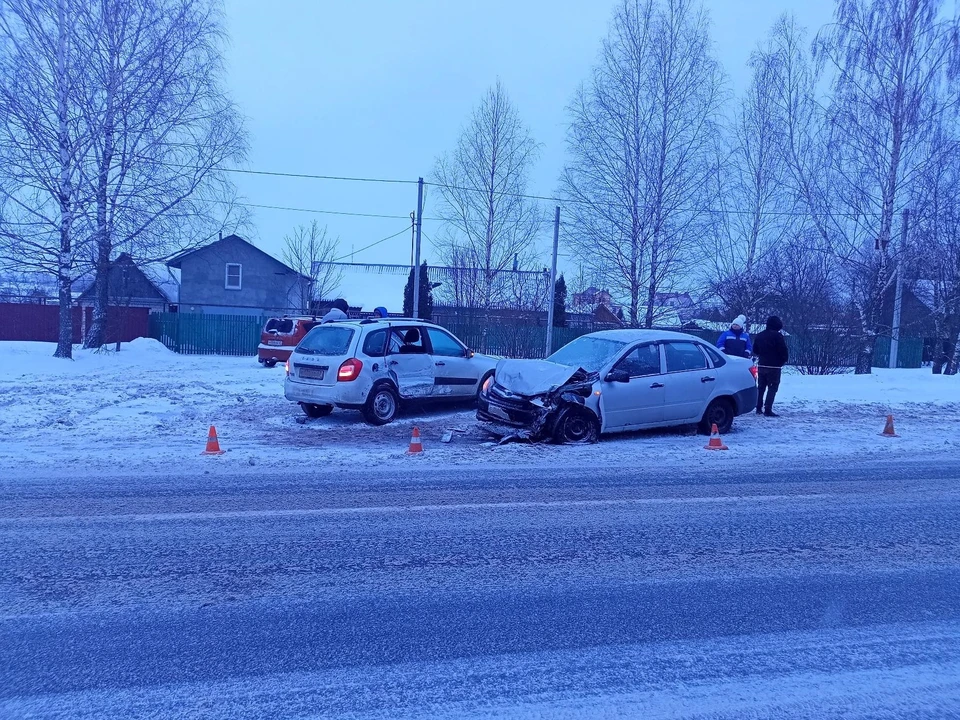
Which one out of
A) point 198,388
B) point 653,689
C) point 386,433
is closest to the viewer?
point 653,689

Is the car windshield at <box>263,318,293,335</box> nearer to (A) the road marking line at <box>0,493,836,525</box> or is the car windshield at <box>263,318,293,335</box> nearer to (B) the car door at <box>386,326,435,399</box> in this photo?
(B) the car door at <box>386,326,435,399</box>

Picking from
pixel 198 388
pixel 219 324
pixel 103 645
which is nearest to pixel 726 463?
pixel 103 645

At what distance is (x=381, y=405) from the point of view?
1273 centimetres

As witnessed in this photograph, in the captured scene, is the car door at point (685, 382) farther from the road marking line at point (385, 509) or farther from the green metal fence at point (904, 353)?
the green metal fence at point (904, 353)

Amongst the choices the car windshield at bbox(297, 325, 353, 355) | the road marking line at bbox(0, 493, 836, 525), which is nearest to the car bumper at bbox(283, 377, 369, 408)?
the car windshield at bbox(297, 325, 353, 355)

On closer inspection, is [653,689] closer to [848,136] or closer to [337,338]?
[337,338]

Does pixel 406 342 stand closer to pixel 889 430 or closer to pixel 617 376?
pixel 617 376

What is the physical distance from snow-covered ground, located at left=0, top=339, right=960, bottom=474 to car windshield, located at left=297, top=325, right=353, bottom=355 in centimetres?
116

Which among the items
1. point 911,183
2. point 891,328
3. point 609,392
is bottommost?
point 609,392

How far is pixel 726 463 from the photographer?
404 inches

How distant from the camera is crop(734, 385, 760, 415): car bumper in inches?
497

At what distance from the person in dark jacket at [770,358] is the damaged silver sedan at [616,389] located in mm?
1647

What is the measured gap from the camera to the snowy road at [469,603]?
3969 mm

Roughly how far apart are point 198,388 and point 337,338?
592cm
